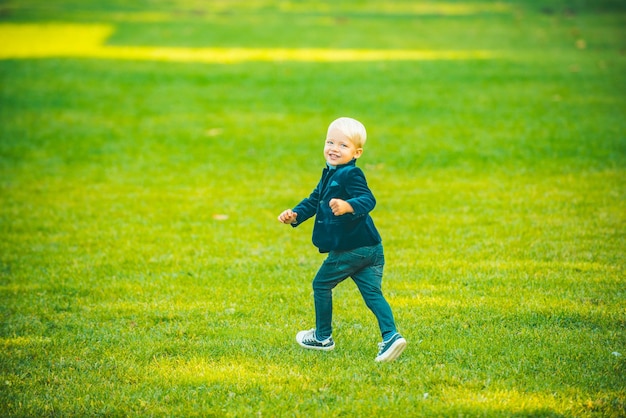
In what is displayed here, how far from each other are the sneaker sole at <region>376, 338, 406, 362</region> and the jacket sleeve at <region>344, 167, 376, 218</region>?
80 centimetres

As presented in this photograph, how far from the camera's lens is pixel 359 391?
422cm

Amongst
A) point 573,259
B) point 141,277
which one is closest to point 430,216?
point 573,259

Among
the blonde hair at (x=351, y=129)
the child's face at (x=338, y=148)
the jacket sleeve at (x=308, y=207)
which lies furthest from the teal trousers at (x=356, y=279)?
the blonde hair at (x=351, y=129)

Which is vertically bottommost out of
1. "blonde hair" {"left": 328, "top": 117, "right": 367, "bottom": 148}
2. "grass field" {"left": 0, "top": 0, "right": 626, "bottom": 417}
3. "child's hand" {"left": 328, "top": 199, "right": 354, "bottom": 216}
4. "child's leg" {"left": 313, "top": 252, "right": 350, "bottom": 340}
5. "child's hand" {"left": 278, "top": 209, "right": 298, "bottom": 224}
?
"grass field" {"left": 0, "top": 0, "right": 626, "bottom": 417}

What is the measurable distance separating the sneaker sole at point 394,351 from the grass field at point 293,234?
0.07 m

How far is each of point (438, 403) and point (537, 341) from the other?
1129 millimetres

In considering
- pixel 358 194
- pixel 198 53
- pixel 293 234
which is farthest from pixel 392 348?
pixel 198 53

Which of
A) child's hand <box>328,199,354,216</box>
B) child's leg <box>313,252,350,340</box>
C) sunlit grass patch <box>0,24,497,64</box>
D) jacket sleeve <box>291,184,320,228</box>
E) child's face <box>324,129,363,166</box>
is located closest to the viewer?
child's hand <box>328,199,354,216</box>

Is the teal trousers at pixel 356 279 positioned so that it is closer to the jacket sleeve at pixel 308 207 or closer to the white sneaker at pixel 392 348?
the white sneaker at pixel 392 348

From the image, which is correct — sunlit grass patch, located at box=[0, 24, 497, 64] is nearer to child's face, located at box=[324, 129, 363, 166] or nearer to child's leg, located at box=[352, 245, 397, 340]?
child's face, located at box=[324, 129, 363, 166]

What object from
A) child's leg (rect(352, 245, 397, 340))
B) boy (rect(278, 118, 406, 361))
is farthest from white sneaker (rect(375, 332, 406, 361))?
child's leg (rect(352, 245, 397, 340))

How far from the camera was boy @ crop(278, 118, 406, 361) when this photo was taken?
457 cm

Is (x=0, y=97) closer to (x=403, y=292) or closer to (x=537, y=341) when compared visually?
(x=403, y=292)

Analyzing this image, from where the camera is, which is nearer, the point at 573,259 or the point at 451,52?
the point at 573,259
